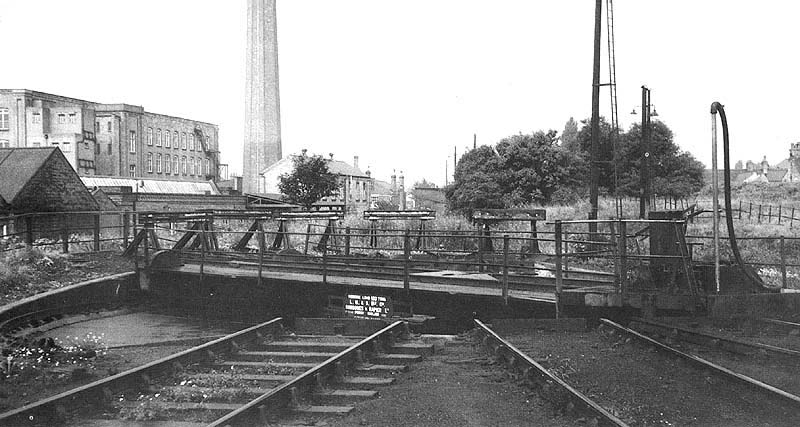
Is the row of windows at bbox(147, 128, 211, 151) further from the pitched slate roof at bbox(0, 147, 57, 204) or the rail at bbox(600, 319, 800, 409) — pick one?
the rail at bbox(600, 319, 800, 409)

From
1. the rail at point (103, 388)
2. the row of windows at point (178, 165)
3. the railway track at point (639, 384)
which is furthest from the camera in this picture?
the row of windows at point (178, 165)

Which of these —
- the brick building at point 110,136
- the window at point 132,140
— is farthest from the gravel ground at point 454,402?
the window at point 132,140

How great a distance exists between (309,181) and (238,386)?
45135 mm

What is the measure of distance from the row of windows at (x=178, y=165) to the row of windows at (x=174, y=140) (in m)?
1.12

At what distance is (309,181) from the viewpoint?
5278 cm

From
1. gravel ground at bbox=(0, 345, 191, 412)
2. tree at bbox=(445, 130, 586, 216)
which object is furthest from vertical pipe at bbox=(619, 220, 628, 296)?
tree at bbox=(445, 130, 586, 216)

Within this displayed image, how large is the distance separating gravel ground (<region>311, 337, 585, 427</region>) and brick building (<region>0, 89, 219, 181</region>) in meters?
50.9

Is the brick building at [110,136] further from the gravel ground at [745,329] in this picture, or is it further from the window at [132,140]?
the gravel ground at [745,329]

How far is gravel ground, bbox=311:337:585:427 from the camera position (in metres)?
6.72

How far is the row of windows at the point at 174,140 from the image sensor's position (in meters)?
76.9

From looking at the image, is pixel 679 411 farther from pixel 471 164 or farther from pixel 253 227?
pixel 471 164

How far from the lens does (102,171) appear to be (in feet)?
226

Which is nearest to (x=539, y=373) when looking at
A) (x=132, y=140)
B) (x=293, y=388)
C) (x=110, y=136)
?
(x=293, y=388)

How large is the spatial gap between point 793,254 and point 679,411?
23932mm
